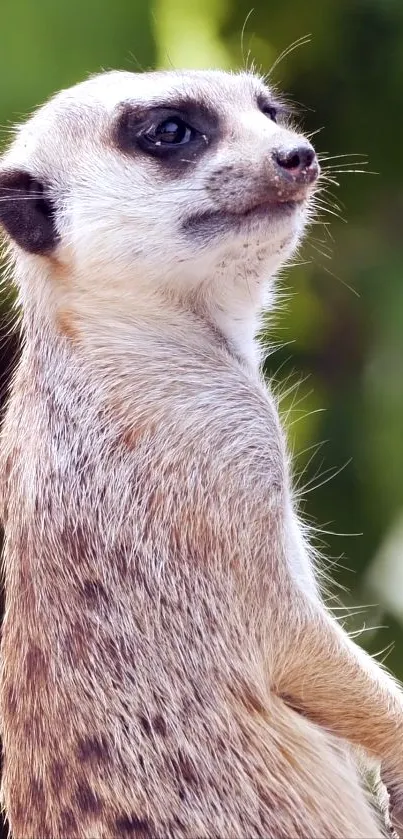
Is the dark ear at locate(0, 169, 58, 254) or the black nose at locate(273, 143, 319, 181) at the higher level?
the black nose at locate(273, 143, 319, 181)

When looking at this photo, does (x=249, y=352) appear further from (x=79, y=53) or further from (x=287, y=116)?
(x=79, y=53)

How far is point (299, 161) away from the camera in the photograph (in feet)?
4.52

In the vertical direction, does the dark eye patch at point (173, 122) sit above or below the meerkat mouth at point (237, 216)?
above

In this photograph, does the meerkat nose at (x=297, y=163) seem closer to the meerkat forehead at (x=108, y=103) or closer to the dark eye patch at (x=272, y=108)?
the meerkat forehead at (x=108, y=103)

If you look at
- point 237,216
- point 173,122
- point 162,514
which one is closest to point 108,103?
point 173,122

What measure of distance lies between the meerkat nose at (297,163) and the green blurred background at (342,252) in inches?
25.1

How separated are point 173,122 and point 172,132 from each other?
1 cm

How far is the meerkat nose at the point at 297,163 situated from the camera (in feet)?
4.51

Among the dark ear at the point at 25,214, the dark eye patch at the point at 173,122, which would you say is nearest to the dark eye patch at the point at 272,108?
the dark eye patch at the point at 173,122

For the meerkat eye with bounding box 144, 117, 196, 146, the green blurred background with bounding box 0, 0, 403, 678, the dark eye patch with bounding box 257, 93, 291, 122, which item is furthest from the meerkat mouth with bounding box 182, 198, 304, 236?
the green blurred background with bounding box 0, 0, 403, 678

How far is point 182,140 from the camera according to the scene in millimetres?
1456

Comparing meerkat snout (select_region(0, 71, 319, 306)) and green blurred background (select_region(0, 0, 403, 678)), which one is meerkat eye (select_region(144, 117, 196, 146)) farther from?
green blurred background (select_region(0, 0, 403, 678))

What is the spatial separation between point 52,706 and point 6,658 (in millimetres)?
134

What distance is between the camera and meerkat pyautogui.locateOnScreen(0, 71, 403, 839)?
4.27 ft
